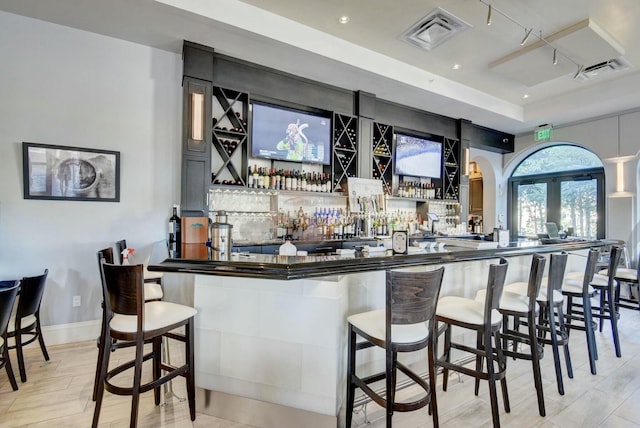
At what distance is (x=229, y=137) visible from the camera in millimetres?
4148

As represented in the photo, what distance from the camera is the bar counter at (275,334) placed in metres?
1.83

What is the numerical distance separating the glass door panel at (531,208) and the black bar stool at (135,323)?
777 centimetres

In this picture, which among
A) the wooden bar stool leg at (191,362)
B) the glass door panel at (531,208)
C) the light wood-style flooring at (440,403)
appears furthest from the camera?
the glass door panel at (531,208)

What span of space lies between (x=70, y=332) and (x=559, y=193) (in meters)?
8.77

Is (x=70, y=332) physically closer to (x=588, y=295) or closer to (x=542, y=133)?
(x=588, y=295)

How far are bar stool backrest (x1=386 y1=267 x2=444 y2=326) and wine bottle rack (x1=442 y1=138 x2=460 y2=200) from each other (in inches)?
199

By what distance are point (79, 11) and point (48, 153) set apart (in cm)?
147

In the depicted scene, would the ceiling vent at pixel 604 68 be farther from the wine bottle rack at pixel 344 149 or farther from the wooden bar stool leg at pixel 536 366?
the wooden bar stool leg at pixel 536 366

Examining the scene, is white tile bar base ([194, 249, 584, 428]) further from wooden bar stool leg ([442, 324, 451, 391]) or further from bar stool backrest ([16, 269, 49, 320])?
bar stool backrest ([16, 269, 49, 320])

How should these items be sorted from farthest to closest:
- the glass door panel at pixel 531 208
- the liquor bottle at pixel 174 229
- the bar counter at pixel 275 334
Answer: the glass door panel at pixel 531 208 → the liquor bottle at pixel 174 229 → the bar counter at pixel 275 334

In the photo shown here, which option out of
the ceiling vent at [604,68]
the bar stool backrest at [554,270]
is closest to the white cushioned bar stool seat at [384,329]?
the bar stool backrest at [554,270]

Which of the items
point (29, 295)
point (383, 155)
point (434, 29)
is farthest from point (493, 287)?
point (383, 155)

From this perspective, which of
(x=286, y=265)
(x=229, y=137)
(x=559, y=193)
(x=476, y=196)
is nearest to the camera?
(x=286, y=265)

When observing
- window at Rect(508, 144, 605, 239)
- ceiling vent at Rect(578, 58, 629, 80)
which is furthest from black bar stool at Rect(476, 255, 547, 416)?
window at Rect(508, 144, 605, 239)
